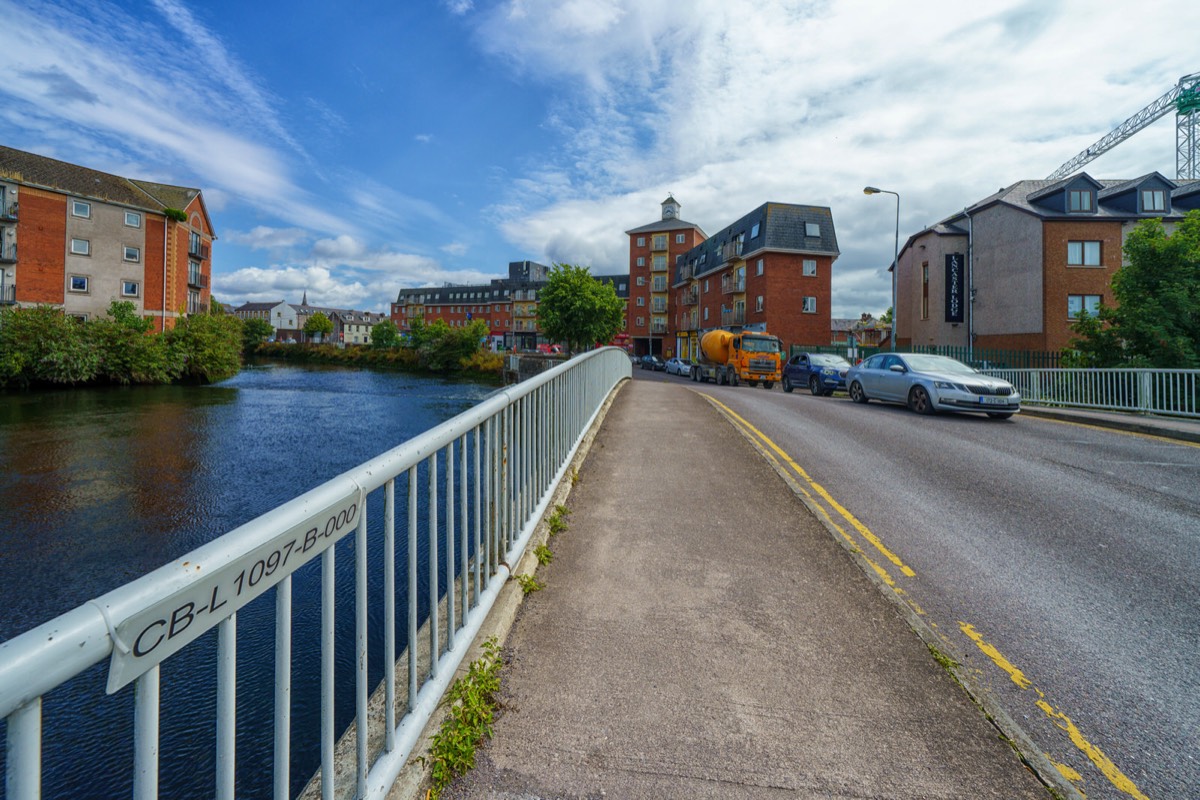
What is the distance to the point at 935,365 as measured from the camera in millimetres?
14367

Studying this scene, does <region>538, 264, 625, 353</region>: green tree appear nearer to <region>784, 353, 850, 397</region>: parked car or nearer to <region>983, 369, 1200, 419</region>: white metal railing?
<region>784, 353, 850, 397</region>: parked car

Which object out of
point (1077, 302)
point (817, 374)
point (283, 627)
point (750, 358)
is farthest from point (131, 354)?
point (1077, 302)

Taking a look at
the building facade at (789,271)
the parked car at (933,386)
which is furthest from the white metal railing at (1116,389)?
the building facade at (789,271)

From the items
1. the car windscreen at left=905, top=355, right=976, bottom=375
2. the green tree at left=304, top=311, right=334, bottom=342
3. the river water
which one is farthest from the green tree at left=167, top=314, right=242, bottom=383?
the green tree at left=304, top=311, right=334, bottom=342

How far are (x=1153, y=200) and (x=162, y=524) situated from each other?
1786 inches

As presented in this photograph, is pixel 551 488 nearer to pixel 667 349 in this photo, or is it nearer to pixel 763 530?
pixel 763 530

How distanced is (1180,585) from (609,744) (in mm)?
4407

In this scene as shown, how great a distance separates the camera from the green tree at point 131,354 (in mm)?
32562

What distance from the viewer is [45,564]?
7.86 m

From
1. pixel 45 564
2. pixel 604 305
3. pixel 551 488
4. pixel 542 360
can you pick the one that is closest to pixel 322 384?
pixel 542 360

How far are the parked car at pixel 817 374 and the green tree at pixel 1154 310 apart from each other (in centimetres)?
756

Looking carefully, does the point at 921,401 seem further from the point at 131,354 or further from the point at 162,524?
the point at 131,354

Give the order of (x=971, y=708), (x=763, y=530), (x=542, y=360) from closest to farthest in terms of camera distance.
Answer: (x=971, y=708)
(x=763, y=530)
(x=542, y=360)

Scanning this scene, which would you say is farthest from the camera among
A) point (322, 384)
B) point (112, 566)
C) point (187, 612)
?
point (322, 384)
